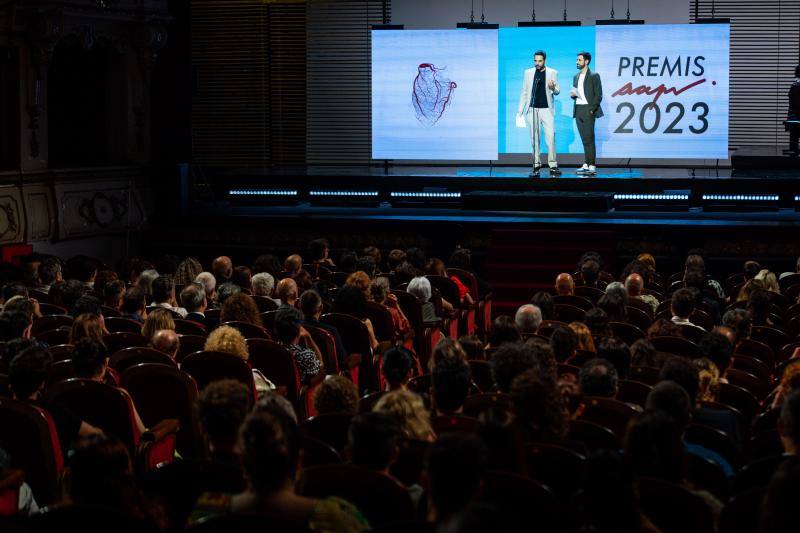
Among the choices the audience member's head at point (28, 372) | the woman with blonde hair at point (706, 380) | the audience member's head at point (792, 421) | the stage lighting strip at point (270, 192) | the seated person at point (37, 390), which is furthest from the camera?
the stage lighting strip at point (270, 192)

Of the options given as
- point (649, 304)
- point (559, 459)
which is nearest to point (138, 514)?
point (559, 459)

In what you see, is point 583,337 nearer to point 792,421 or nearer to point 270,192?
point 792,421

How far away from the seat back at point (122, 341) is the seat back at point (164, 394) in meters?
0.91

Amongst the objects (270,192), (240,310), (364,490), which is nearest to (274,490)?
(364,490)

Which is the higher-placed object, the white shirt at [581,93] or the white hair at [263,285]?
the white shirt at [581,93]

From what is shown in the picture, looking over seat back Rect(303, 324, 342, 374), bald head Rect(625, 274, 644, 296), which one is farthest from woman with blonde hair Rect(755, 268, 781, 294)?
seat back Rect(303, 324, 342, 374)

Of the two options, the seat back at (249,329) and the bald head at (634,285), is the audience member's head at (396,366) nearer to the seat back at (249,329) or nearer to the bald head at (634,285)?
the seat back at (249,329)

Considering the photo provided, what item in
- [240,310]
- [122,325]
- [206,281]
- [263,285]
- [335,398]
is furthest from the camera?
[206,281]

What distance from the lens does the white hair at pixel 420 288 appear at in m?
9.09

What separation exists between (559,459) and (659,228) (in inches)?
365

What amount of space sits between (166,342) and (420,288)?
3.30 metres

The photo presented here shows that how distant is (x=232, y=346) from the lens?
5.96m

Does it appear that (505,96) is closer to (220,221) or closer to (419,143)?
(419,143)

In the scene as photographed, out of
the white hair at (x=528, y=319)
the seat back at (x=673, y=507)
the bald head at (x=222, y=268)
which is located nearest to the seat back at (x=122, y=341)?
the white hair at (x=528, y=319)
